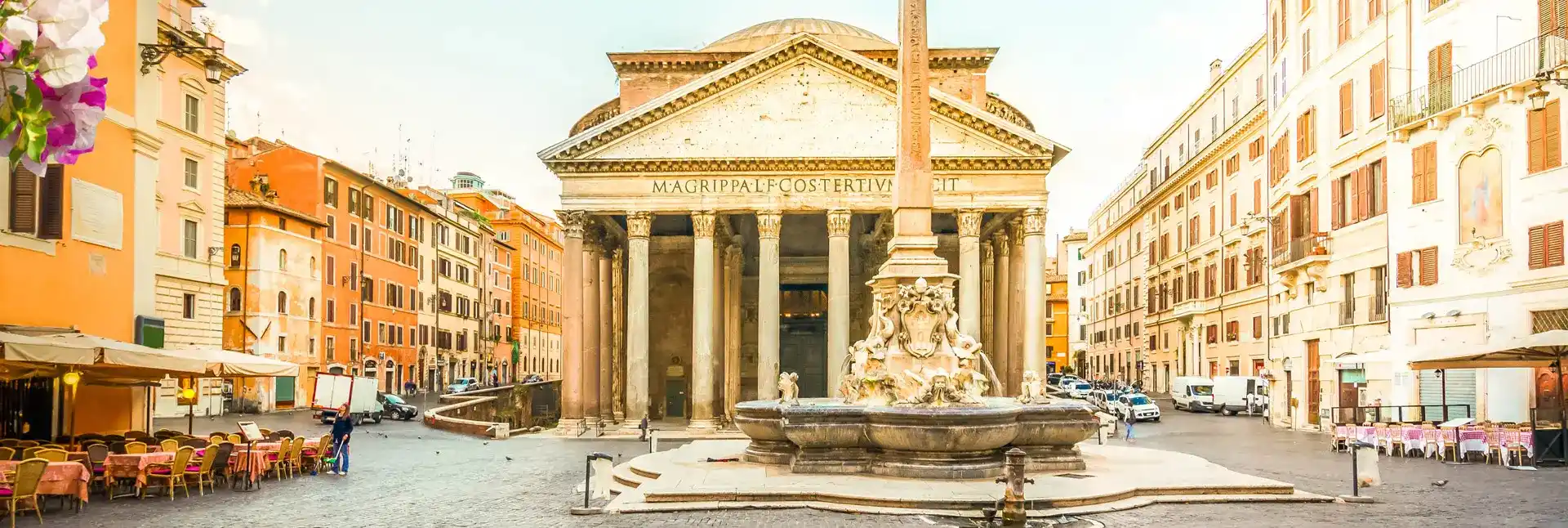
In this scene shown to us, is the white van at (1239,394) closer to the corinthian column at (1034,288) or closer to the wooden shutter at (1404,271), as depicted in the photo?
the corinthian column at (1034,288)

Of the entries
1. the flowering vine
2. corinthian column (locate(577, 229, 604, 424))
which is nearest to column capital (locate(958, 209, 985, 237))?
corinthian column (locate(577, 229, 604, 424))

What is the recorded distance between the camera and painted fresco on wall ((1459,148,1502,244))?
25609 millimetres

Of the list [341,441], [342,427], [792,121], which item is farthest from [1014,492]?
[792,121]

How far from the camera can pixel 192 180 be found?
111 ft

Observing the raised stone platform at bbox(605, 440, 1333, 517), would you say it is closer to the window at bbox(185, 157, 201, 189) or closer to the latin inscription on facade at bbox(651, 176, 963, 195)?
the latin inscription on facade at bbox(651, 176, 963, 195)

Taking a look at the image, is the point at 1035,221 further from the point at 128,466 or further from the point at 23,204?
the point at 128,466

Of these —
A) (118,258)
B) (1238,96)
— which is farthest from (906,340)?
(1238,96)

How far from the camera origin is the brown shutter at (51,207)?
1942cm

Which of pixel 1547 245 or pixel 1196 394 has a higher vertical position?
pixel 1547 245

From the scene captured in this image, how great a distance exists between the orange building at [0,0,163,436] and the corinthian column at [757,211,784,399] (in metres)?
17.6

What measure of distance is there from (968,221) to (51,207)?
23.7 metres

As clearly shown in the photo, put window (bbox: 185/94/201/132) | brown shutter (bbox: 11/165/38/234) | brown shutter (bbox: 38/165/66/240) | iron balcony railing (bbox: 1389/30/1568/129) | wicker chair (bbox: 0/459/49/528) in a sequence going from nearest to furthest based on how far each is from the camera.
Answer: wicker chair (bbox: 0/459/49/528)
brown shutter (bbox: 11/165/38/234)
brown shutter (bbox: 38/165/66/240)
iron balcony railing (bbox: 1389/30/1568/129)
window (bbox: 185/94/201/132)

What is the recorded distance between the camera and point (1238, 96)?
175ft

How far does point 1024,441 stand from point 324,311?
44868 mm
